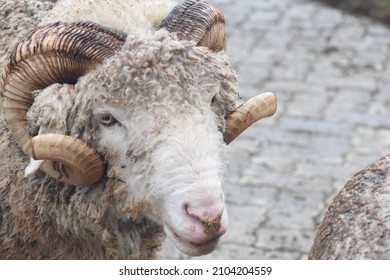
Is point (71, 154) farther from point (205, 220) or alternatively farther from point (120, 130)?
point (205, 220)

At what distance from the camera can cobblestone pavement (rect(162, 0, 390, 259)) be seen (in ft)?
23.8

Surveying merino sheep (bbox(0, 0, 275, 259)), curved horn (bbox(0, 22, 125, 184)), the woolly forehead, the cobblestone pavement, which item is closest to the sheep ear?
merino sheep (bbox(0, 0, 275, 259))

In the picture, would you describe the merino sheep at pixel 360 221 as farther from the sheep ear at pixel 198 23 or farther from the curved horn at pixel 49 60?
the curved horn at pixel 49 60

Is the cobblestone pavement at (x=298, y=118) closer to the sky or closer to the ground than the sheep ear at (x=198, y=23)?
closer to the ground

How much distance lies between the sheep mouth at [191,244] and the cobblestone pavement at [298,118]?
296 centimetres

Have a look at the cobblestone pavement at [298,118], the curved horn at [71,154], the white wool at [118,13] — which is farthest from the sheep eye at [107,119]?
the cobblestone pavement at [298,118]

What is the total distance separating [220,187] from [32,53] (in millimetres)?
1108

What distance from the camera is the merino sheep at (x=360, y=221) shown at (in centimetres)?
350

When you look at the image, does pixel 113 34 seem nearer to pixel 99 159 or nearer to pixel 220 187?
pixel 99 159

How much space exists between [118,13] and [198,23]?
15.5 inches

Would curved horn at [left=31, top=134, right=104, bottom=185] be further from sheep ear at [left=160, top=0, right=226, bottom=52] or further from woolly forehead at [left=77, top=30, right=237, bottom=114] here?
sheep ear at [left=160, top=0, right=226, bottom=52]

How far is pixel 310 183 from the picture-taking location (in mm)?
7883
